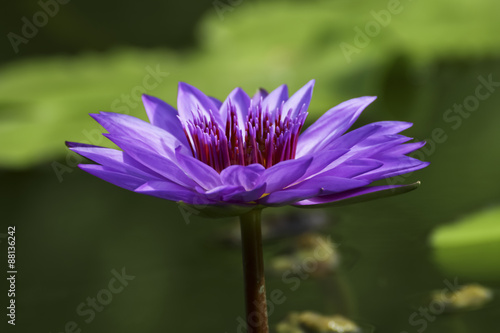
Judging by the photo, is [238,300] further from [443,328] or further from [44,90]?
[44,90]

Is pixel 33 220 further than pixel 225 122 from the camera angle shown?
Yes

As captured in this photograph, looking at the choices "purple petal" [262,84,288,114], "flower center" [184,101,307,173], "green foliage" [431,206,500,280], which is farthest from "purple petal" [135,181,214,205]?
"green foliage" [431,206,500,280]

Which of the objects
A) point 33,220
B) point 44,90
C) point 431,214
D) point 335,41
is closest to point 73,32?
point 44,90

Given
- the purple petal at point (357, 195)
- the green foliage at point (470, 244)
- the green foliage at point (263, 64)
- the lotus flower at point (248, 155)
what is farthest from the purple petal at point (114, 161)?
the green foliage at point (263, 64)

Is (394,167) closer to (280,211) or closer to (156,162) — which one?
(156,162)

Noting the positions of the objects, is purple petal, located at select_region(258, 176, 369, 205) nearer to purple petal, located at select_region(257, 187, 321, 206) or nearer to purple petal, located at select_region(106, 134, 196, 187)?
purple petal, located at select_region(257, 187, 321, 206)

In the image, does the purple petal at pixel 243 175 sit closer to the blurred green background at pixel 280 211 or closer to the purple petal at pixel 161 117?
the purple petal at pixel 161 117

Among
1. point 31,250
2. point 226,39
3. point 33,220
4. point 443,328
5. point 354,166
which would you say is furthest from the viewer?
point 226,39

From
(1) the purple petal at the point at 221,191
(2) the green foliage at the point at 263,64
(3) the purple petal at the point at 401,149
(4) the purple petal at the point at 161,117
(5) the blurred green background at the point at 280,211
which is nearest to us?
(1) the purple petal at the point at 221,191
